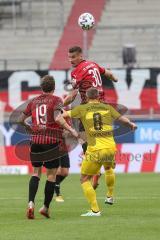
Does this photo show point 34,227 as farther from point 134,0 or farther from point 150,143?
point 134,0

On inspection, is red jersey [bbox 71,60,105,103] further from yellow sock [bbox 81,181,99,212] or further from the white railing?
the white railing

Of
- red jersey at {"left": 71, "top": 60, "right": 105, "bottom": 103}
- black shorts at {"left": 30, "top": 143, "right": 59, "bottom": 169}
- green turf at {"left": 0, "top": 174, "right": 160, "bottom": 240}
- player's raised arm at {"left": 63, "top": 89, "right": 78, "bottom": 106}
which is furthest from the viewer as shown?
red jersey at {"left": 71, "top": 60, "right": 105, "bottom": 103}

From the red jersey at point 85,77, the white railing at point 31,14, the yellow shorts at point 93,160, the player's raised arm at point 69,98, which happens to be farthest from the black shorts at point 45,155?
the white railing at point 31,14

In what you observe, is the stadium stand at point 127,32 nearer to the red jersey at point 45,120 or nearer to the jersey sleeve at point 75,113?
the jersey sleeve at point 75,113

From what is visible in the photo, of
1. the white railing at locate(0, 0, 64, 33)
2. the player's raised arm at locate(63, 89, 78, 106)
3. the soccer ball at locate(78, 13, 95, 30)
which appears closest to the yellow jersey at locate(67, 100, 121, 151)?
the player's raised arm at locate(63, 89, 78, 106)

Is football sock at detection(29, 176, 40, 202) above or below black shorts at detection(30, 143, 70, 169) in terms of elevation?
below

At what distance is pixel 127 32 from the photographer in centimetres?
3331

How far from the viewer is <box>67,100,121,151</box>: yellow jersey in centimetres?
1225

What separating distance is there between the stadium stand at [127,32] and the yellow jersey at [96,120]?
18.8 m

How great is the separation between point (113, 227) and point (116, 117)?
2076 mm

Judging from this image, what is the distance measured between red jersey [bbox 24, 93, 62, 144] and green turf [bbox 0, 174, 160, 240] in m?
1.14

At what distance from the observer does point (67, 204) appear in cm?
1434

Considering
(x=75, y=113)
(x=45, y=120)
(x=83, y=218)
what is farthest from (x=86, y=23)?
(x=83, y=218)

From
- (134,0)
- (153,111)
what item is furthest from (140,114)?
(134,0)
